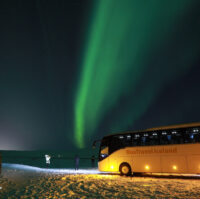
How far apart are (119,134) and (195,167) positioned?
21.3 ft

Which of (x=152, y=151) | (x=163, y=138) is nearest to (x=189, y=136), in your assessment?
(x=163, y=138)

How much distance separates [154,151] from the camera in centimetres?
1669

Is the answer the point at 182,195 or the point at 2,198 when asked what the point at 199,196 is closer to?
the point at 182,195

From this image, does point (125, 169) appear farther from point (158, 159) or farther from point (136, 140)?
point (158, 159)

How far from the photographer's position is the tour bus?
15.3 m

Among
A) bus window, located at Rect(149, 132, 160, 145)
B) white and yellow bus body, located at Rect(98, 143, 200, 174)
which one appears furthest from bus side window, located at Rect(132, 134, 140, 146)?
bus window, located at Rect(149, 132, 160, 145)

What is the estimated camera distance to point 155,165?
16.7 meters

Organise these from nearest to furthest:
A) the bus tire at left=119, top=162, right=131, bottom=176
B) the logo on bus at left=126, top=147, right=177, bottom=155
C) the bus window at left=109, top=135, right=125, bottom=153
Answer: the logo on bus at left=126, top=147, right=177, bottom=155 → the bus tire at left=119, top=162, right=131, bottom=176 → the bus window at left=109, top=135, right=125, bottom=153

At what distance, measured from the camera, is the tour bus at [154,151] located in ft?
50.2

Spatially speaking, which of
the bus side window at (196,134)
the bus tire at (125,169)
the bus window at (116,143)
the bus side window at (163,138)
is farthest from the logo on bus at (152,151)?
the bus side window at (196,134)

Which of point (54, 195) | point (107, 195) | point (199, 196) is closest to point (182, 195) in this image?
point (199, 196)

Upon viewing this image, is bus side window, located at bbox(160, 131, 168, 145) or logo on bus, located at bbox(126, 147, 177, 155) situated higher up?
bus side window, located at bbox(160, 131, 168, 145)

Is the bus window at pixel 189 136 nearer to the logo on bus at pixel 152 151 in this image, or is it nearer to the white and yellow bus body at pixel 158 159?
the white and yellow bus body at pixel 158 159

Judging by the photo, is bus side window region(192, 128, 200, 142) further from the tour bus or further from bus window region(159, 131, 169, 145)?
bus window region(159, 131, 169, 145)
